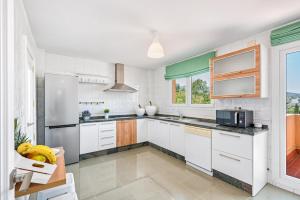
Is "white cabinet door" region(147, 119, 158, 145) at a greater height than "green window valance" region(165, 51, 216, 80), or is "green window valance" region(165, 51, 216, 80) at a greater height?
"green window valance" region(165, 51, 216, 80)

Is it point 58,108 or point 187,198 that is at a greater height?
point 58,108

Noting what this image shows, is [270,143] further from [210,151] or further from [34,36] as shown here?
[34,36]

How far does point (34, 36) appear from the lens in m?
2.58

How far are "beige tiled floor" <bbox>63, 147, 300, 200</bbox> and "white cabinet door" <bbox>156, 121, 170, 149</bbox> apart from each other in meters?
0.45

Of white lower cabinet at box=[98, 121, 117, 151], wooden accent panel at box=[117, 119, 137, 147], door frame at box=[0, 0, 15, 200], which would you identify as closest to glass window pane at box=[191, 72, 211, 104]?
wooden accent panel at box=[117, 119, 137, 147]

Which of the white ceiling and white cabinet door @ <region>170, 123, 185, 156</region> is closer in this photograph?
the white ceiling

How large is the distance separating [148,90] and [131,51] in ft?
6.46

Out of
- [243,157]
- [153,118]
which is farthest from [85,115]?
[243,157]

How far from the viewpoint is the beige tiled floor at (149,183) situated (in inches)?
81.4

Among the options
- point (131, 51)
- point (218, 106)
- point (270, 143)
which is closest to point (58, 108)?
point (131, 51)

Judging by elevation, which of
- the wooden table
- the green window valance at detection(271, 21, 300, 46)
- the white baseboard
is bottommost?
the white baseboard

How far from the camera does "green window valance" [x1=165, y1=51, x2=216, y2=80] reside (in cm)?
323

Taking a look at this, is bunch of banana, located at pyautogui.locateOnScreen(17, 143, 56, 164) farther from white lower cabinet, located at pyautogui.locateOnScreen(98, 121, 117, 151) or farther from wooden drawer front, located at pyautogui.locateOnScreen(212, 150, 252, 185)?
white lower cabinet, located at pyautogui.locateOnScreen(98, 121, 117, 151)

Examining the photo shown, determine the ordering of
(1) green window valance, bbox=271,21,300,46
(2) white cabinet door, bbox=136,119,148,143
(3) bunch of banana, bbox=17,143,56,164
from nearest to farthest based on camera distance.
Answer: (3) bunch of banana, bbox=17,143,56,164 < (1) green window valance, bbox=271,21,300,46 < (2) white cabinet door, bbox=136,119,148,143
